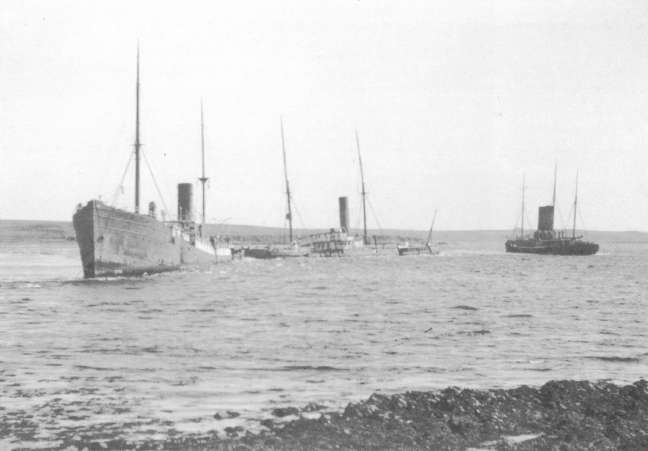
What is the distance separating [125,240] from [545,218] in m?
69.7

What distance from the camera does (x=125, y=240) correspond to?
129 ft

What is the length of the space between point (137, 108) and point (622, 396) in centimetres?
3884

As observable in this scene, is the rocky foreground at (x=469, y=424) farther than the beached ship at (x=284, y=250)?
No

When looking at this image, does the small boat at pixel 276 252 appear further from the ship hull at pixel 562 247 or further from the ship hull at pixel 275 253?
the ship hull at pixel 562 247

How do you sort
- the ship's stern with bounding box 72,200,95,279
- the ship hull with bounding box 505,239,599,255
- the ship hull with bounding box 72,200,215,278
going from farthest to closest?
the ship hull with bounding box 505,239,599,255 < the ship hull with bounding box 72,200,215,278 < the ship's stern with bounding box 72,200,95,279

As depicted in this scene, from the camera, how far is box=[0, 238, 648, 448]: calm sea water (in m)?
9.40

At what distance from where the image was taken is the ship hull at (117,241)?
37031mm

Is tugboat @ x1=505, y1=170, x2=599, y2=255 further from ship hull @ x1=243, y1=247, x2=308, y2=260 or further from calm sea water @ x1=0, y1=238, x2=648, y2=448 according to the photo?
calm sea water @ x1=0, y1=238, x2=648, y2=448

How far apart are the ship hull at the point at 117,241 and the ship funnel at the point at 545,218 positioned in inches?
2499

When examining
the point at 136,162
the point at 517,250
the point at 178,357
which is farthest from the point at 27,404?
the point at 517,250

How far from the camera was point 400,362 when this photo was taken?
1337cm

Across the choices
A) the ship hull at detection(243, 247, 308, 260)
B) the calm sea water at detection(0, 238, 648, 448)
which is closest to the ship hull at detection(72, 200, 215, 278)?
the calm sea water at detection(0, 238, 648, 448)

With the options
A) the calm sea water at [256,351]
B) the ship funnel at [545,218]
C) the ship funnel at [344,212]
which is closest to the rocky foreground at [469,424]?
the calm sea water at [256,351]

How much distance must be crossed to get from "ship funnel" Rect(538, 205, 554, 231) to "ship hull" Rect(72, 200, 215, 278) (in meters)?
63.5
